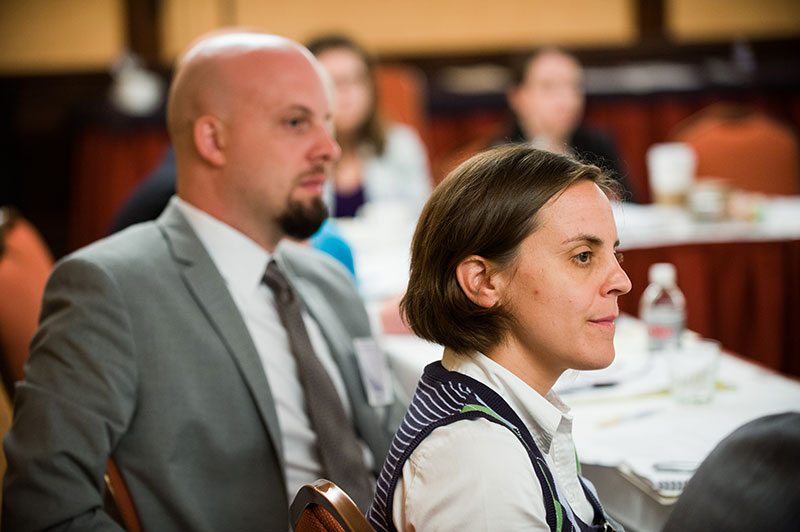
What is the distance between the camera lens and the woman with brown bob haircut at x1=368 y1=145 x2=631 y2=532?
3.18 ft

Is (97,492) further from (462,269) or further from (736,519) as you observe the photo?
(736,519)

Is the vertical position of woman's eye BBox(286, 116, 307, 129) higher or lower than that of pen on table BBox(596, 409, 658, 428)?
higher

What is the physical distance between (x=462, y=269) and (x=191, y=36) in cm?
570

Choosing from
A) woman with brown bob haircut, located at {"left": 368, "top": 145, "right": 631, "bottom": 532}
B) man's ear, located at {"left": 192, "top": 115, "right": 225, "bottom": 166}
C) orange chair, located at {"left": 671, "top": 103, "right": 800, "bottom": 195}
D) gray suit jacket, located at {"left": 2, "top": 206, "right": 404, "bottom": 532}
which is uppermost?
man's ear, located at {"left": 192, "top": 115, "right": 225, "bottom": 166}

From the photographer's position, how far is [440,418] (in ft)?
3.13

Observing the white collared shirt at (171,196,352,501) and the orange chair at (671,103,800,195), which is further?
the orange chair at (671,103,800,195)

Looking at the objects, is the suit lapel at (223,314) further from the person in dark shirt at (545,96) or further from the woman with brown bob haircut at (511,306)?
the person in dark shirt at (545,96)

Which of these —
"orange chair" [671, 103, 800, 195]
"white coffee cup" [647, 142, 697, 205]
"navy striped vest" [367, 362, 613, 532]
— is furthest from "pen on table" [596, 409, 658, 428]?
"orange chair" [671, 103, 800, 195]

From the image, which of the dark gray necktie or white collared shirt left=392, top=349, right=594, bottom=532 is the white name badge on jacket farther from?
white collared shirt left=392, top=349, right=594, bottom=532

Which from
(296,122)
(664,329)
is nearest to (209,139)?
(296,122)

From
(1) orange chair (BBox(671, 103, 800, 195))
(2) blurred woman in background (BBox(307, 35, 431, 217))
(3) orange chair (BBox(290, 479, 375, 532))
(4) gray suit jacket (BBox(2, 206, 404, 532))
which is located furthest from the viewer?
(1) orange chair (BBox(671, 103, 800, 195))

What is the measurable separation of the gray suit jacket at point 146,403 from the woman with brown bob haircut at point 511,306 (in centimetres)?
42

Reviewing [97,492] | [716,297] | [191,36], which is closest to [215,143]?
[97,492]

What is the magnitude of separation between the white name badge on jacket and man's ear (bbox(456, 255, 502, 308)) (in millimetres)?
646
